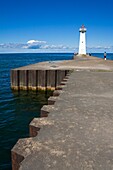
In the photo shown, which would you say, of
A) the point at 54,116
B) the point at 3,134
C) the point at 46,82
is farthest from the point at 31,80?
the point at 54,116

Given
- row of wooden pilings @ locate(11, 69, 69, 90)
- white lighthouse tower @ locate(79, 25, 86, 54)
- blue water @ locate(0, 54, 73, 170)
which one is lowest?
blue water @ locate(0, 54, 73, 170)

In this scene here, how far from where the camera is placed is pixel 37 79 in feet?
54.2

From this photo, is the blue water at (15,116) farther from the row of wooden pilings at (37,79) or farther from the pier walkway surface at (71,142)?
the pier walkway surface at (71,142)

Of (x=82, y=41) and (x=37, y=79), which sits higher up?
(x=82, y=41)

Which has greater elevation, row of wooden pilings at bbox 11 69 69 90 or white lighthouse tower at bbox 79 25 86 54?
white lighthouse tower at bbox 79 25 86 54

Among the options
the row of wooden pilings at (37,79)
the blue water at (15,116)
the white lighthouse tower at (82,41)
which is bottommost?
the blue water at (15,116)

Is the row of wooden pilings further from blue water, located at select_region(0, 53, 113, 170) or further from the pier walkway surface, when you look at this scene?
the pier walkway surface

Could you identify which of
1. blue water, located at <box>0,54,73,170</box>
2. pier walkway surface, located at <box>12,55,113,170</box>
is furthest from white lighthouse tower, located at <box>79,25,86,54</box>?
pier walkway surface, located at <box>12,55,113,170</box>

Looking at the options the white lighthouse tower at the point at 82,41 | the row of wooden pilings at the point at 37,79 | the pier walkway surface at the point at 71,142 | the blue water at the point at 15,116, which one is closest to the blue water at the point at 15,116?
the blue water at the point at 15,116

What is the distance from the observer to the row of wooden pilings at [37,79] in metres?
16.3

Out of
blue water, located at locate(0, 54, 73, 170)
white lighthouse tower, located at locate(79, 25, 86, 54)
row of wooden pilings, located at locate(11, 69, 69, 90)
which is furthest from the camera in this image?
white lighthouse tower, located at locate(79, 25, 86, 54)

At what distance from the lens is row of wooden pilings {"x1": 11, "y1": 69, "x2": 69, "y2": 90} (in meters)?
16.3

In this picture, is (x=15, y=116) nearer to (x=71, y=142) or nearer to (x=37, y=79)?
(x=37, y=79)

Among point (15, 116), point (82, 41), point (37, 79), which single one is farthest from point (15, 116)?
point (82, 41)
